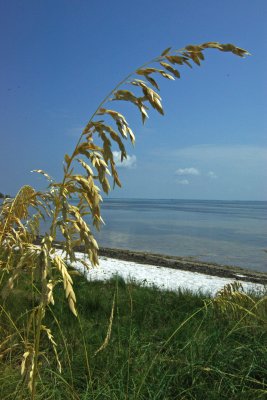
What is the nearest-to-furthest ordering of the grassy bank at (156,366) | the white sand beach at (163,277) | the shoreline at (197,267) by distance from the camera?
the grassy bank at (156,366) → the white sand beach at (163,277) → the shoreline at (197,267)

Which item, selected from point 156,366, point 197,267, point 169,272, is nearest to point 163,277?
point 169,272

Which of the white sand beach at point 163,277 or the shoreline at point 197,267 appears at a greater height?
the shoreline at point 197,267

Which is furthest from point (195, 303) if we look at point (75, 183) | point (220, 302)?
point (75, 183)

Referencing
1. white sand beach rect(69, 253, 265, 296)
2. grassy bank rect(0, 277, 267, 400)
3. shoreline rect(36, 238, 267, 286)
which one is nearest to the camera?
grassy bank rect(0, 277, 267, 400)

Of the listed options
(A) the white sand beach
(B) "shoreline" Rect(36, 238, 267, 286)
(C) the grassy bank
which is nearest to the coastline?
(B) "shoreline" Rect(36, 238, 267, 286)

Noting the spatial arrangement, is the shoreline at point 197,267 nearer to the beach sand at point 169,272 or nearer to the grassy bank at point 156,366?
the beach sand at point 169,272

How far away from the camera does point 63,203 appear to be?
1.39 m

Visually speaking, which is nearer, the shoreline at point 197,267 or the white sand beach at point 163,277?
the white sand beach at point 163,277

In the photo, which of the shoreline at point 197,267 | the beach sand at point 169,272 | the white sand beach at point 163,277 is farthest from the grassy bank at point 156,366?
the shoreline at point 197,267

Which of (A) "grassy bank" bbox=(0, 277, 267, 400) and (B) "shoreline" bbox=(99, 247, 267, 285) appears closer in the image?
(A) "grassy bank" bbox=(0, 277, 267, 400)

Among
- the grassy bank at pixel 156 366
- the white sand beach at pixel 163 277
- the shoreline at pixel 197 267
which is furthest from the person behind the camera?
the shoreline at pixel 197 267

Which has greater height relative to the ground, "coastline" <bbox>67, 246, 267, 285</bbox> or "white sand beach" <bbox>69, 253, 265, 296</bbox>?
"coastline" <bbox>67, 246, 267, 285</bbox>

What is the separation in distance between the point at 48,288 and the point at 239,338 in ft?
7.71

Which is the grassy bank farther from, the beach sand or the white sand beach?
the beach sand
